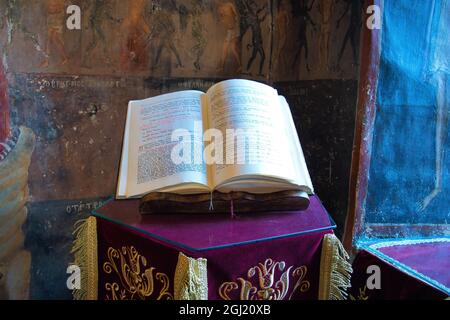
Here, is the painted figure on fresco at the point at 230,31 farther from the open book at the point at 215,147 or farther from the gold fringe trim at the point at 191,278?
the gold fringe trim at the point at 191,278

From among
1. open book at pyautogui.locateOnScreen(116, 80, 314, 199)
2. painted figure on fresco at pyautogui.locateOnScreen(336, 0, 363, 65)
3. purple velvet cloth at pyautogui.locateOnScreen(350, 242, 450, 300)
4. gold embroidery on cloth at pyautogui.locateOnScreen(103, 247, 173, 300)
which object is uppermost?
painted figure on fresco at pyautogui.locateOnScreen(336, 0, 363, 65)

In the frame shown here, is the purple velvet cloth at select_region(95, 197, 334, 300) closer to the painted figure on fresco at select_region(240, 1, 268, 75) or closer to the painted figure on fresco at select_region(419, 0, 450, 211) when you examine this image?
the painted figure on fresco at select_region(419, 0, 450, 211)

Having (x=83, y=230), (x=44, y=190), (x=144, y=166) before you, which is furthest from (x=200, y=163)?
(x=44, y=190)

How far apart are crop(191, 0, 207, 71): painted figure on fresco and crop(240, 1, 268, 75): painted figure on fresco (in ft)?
0.79

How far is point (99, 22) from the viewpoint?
2297 millimetres

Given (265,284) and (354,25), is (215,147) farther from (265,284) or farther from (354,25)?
(354,25)

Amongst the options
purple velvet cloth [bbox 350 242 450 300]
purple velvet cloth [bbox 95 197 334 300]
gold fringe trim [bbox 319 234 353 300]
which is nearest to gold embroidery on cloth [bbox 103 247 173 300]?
purple velvet cloth [bbox 95 197 334 300]

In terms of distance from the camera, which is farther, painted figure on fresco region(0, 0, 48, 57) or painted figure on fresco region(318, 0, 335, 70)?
painted figure on fresco region(318, 0, 335, 70)

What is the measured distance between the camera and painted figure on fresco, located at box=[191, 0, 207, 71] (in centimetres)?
245

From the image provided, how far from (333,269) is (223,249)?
0.36 m

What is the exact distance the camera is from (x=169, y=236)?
1146 mm

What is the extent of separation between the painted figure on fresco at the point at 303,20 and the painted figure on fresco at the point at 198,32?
51 cm

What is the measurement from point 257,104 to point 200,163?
26cm

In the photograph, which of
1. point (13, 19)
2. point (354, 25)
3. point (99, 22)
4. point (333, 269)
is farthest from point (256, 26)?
point (333, 269)
